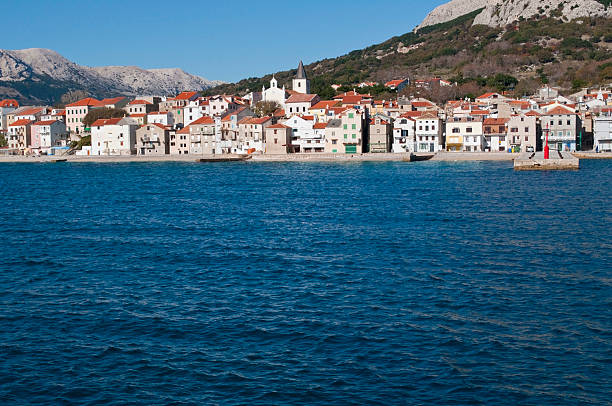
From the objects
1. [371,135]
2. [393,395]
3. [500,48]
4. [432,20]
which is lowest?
[393,395]

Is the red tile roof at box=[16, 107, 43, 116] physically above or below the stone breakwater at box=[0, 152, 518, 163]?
above

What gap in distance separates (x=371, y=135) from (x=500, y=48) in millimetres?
59783

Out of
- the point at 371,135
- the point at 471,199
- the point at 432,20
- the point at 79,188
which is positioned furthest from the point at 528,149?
the point at 432,20

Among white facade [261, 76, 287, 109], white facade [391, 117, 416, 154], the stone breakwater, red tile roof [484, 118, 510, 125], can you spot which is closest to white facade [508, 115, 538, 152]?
red tile roof [484, 118, 510, 125]

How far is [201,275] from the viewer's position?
16.2 m

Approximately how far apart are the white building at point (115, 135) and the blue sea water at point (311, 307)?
56535mm

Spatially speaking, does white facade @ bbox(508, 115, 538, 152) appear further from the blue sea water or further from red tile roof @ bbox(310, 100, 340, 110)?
Result: the blue sea water

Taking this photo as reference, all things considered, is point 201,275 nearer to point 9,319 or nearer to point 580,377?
point 9,319

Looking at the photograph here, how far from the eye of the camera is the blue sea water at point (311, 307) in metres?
9.63

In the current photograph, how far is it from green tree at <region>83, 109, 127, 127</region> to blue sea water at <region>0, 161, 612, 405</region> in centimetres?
6783

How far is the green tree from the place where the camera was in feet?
307

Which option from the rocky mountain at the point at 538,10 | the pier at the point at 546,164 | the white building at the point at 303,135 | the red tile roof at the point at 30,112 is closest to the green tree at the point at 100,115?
the red tile roof at the point at 30,112

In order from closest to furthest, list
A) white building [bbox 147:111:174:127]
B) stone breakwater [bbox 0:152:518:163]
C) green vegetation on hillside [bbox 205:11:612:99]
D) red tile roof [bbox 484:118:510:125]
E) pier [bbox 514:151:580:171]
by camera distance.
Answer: pier [bbox 514:151:580:171] < stone breakwater [bbox 0:152:518:163] < red tile roof [bbox 484:118:510:125] < white building [bbox 147:111:174:127] < green vegetation on hillside [bbox 205:11:612:99]

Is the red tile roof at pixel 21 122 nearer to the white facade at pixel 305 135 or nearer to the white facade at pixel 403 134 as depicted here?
the white facade at pixel 305 135
